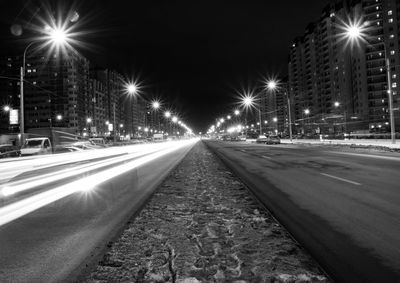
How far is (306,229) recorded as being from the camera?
18.6 feet

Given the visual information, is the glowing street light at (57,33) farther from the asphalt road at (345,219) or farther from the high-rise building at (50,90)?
the high-rise building at (50,90)

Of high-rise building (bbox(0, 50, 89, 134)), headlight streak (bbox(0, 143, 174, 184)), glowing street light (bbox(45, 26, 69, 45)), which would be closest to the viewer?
headlight streak (bbox(0, 143, 174, 184))

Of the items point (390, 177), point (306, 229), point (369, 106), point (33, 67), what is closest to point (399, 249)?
point (306, 229)

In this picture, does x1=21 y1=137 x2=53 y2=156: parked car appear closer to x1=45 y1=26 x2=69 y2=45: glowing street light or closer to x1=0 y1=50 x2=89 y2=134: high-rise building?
x1=45 y1=26 x2=69 y2=45: glowing street light

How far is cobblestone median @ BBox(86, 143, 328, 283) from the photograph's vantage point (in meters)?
3.89

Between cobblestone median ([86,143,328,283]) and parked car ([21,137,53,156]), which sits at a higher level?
parked car ([21,137,53,156])

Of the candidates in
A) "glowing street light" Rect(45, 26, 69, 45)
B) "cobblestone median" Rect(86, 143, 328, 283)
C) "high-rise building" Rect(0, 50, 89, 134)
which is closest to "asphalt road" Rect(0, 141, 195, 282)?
"cobblestone median" Rect(86, 143, 328, 283)

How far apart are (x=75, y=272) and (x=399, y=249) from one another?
421cm

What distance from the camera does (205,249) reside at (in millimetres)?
4758

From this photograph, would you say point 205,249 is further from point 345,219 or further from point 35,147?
point 35,147

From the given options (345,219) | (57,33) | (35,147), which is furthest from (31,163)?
(345,219)

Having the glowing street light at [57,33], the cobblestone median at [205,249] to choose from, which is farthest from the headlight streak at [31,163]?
the cobblestone median at [205,249]

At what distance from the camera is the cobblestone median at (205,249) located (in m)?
3.89

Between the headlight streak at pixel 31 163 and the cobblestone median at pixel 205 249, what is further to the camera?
the headlight streak at pixel 31 163
